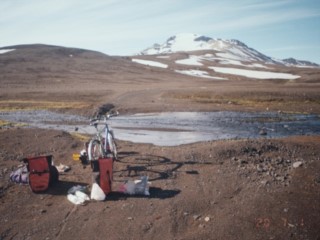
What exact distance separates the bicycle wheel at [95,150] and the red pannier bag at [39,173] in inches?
66.9

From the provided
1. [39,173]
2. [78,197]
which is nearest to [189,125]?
[39,173]

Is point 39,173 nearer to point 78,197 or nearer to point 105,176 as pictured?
point 78,197

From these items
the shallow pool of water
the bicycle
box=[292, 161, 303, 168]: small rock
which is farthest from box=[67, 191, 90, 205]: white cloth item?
the shallow pool of water

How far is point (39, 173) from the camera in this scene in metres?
9.73

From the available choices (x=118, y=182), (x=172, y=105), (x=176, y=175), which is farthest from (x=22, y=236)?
(x=172, y=105)

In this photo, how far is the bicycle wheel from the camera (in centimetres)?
1127

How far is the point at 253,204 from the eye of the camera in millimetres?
8414

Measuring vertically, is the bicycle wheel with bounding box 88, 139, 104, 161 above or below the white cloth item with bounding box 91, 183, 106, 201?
above

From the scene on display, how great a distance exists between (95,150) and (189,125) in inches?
428

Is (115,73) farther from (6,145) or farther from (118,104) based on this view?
(6,145)

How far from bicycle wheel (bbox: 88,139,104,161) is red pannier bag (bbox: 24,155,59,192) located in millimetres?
1699

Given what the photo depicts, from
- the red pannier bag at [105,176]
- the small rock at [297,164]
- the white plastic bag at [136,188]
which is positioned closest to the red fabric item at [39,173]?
the red pannier bag at [105,176]

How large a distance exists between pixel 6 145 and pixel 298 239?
12.0 meters

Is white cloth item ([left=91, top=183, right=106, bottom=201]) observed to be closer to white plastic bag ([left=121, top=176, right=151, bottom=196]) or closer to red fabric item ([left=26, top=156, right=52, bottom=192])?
white plastic bag ([left=121, top=176, right=151, bottom=196])
